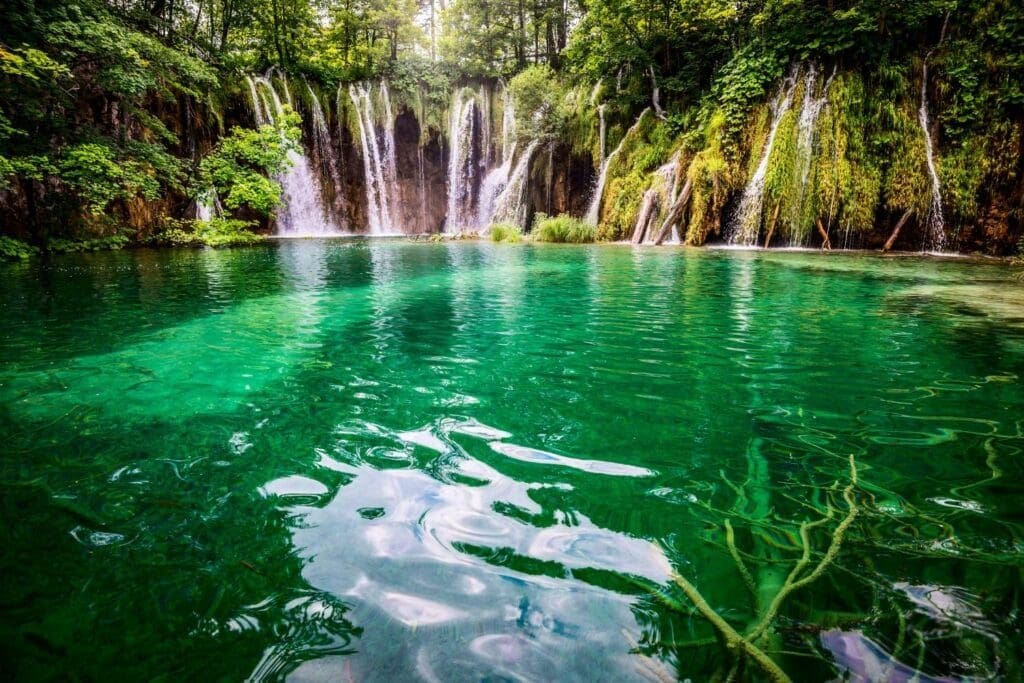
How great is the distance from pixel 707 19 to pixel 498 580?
22.4m

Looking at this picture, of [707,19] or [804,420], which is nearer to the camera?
[804,420]

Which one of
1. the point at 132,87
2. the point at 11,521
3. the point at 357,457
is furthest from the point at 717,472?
the point at 132,87

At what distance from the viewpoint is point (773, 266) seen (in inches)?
375

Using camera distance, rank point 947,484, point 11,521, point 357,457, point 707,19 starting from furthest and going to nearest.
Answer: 1. point 707,19
2. point 357,457
3. point 947,484
4. point 11,521

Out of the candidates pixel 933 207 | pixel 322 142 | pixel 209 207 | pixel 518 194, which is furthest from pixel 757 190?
pixel 322 142

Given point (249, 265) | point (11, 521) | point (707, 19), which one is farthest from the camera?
point (707, 19)

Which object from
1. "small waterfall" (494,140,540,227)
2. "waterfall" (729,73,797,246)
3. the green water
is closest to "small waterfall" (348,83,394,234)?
"small waterfall" (494,140,540,227)

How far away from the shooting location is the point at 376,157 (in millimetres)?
25391

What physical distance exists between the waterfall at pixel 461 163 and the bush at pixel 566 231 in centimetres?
854

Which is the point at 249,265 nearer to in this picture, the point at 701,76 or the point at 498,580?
the point at 498,580

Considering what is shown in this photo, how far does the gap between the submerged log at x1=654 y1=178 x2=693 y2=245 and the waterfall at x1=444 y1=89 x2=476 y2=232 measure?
12.4 m

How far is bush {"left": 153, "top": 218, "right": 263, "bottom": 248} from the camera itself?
1338 centimetres

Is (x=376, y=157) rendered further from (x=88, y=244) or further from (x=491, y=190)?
(x=88, y=244)

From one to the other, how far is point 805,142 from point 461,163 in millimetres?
17211
